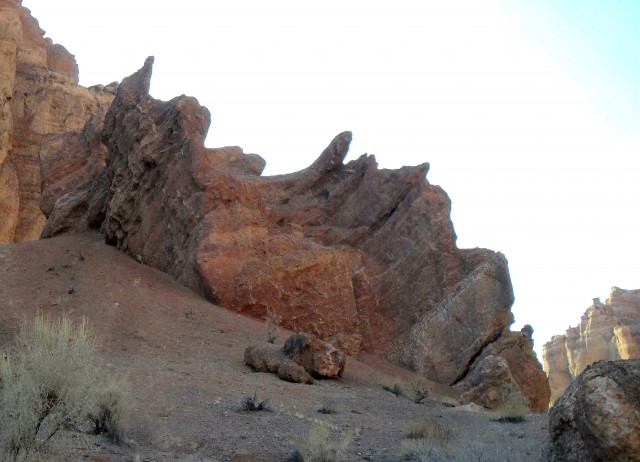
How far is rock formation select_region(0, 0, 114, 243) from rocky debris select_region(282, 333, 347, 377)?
28960 mm

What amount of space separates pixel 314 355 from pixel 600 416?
33.0 ft

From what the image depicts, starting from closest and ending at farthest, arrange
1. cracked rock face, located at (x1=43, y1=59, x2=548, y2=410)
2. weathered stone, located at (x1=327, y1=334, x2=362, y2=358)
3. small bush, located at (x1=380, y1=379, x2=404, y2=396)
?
small bush, located at (x1=380, y1=379, x2=404, y2=396)
weathered stone, located at (x1=327, y1=334, x2=362, y2=358)
cracked rock face, located at (x1=43, y1=59, x2=548, y2=410)

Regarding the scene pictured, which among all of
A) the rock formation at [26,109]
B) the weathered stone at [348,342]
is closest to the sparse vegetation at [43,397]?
the weathered stone at [348,342]

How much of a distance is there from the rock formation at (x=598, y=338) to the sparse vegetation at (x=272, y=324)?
42876mm

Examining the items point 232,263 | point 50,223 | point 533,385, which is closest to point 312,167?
point 232,263

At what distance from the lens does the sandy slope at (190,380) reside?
9.80m

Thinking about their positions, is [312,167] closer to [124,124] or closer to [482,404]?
[124,124]

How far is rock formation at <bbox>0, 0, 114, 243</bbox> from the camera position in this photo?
136ft

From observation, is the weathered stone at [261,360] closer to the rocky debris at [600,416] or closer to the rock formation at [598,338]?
the rocky debris at [600,416]

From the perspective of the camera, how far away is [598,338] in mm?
65125

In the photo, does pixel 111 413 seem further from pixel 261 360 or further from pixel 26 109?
pixel 26 109

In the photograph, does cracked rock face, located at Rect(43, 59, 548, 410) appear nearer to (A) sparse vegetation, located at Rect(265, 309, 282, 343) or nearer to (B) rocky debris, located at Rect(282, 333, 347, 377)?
(A) sparse vegetation, located at Rect(265, 309, 282, 343)

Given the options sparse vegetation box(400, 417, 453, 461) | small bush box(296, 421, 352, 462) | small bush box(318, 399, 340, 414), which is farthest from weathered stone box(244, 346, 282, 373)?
small bush box(296, 421, 352, 462)

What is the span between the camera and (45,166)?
30.4m
